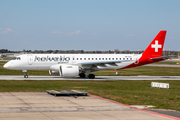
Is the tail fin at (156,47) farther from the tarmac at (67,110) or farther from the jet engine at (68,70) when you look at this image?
the tarmac at (67,110)

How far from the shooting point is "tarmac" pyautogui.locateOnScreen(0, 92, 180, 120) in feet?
50.8

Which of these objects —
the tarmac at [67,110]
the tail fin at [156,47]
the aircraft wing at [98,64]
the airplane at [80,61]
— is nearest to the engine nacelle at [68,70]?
the airplane at [80,61]

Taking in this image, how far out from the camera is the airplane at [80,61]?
4247cm

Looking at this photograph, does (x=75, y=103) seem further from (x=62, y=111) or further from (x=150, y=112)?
(x=150, y=112)

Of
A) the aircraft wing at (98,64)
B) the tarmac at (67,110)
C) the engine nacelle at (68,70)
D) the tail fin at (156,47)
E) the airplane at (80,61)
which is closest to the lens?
the tarmac at (67,110)

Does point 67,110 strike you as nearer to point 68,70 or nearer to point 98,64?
point 68,70

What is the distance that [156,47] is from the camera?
47.2 meters

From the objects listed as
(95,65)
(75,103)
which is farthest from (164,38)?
(75,103)

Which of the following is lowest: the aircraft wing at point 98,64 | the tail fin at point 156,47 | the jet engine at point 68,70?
the jet engine at point 68,70

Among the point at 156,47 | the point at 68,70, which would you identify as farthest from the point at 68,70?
the point at 156,47

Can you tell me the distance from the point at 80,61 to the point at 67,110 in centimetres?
2743

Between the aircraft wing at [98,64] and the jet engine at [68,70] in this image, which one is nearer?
the jet engine at [68,70]

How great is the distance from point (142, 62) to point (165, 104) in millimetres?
26471

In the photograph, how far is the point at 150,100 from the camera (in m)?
22.1
